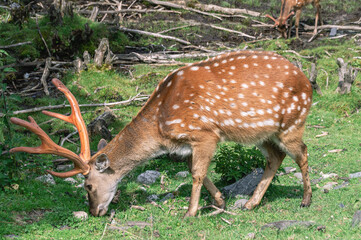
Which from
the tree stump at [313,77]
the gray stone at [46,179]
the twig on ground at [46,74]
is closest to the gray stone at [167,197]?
the gray stone at [46,179]

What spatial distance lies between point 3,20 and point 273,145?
9.83 metres

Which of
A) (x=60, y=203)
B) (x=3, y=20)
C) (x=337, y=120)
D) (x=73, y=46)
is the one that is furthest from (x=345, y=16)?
(x=60, y=203)

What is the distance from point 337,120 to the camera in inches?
396

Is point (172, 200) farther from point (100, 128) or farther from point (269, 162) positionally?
point (100, 128)

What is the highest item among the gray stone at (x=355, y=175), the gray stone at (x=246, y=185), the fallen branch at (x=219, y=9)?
the fallen branch at (x=219, y=9)

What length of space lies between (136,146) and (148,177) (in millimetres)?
1332

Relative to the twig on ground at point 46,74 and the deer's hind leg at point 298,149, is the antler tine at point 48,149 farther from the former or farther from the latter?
the twig on ground at point 46,74

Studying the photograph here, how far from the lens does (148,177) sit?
7.36m

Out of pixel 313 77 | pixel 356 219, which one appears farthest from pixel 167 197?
pixel 313 77

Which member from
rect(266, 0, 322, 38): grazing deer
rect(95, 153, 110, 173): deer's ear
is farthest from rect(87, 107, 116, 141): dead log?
rect(266, 0, 322, 38): grazing deer

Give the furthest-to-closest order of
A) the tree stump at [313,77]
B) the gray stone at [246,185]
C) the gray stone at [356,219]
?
the tree stump at [313,77]
the gray stone at [246,185]
the gray stone at [356,219]

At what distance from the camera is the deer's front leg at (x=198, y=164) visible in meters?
5.97

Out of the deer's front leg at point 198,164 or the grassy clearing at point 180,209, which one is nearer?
the grassy clearing at point 180,209

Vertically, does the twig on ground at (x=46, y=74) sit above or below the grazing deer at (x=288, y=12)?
below
